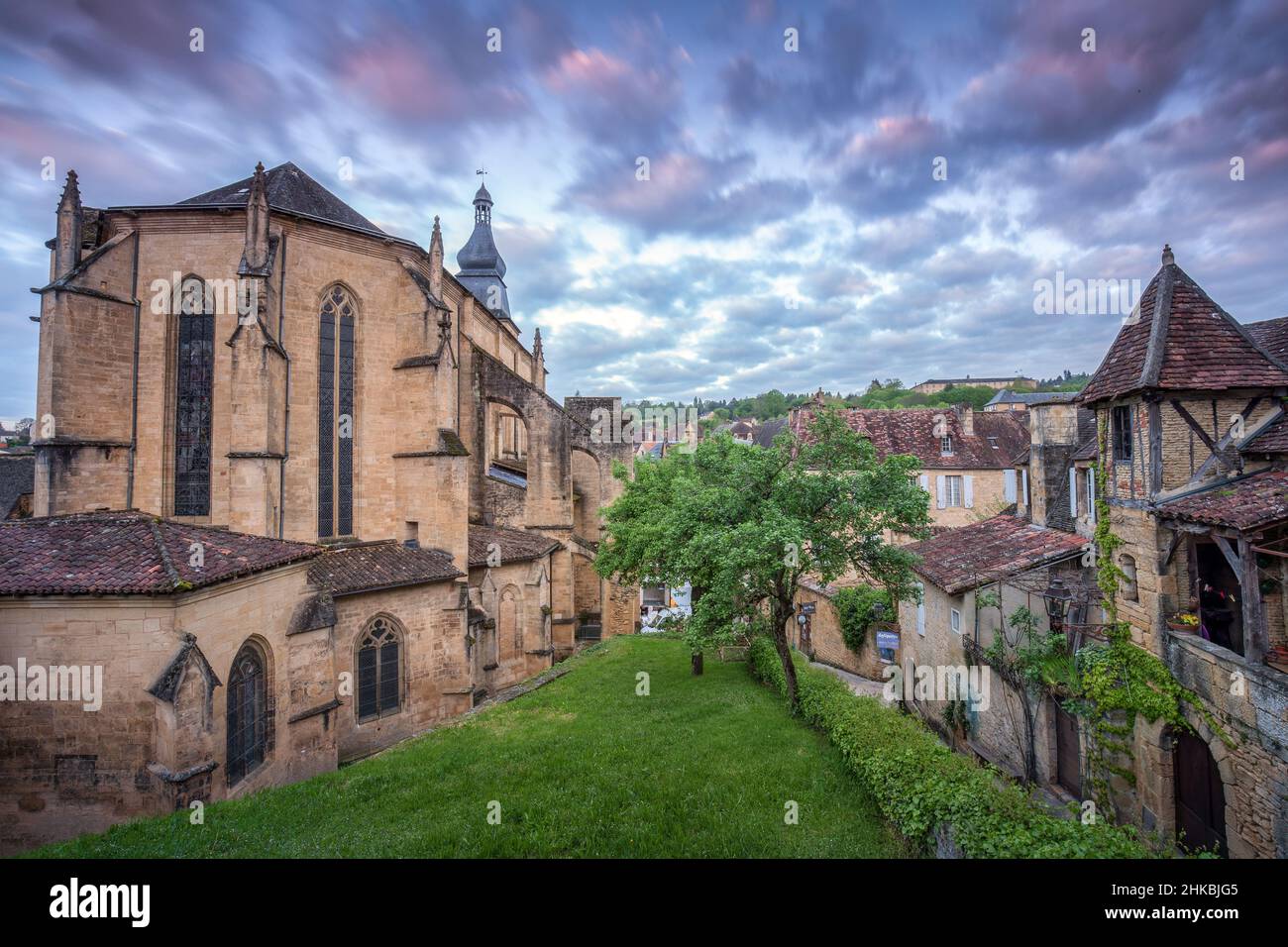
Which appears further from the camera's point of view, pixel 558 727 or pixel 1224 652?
pixel 558 727

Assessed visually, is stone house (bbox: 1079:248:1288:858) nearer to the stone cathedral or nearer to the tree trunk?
the tree trunk

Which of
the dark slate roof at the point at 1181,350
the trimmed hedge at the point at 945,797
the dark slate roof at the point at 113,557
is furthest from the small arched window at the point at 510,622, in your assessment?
the dark slate roof at the point at 1181,350

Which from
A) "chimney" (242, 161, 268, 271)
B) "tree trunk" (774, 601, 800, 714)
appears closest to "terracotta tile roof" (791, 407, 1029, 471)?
"tree trunk" (774, 601, 800, 714)

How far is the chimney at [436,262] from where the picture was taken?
19.3 meters

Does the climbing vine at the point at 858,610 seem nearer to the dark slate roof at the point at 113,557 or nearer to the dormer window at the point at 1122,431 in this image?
the dormer window at the point at 1122,431

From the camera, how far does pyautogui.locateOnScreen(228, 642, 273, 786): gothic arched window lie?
11930 millimetres

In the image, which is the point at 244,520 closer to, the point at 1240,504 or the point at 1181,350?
the point at 1240,504

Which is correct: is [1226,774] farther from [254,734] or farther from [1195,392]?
[254,734]

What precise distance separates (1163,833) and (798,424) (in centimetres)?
2991

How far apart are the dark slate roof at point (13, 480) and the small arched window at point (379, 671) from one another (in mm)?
31686

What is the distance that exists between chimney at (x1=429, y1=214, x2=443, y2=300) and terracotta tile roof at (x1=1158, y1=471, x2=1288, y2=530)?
20.0 meters
